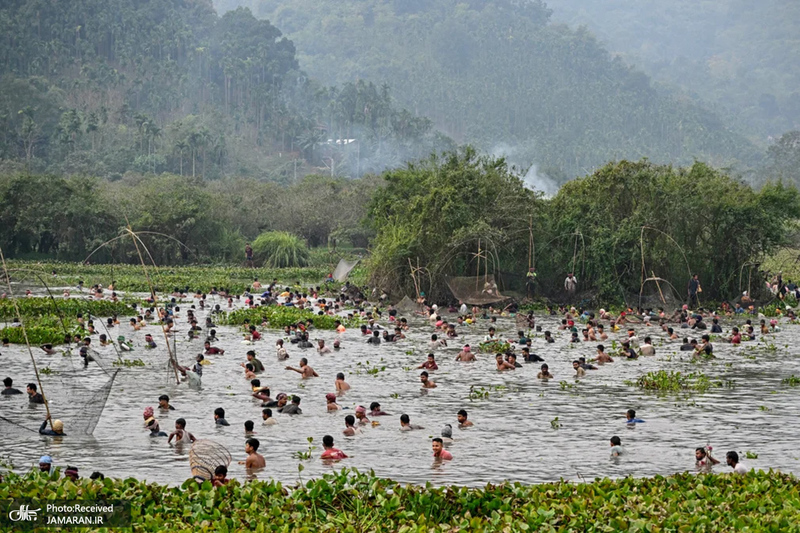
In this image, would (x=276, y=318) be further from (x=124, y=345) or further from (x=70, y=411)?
(x=70, y=411)

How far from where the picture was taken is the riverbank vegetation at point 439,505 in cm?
1257

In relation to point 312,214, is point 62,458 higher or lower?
lower

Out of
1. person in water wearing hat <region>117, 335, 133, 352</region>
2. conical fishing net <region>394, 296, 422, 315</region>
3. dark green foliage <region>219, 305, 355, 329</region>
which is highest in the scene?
conical fishing net <region>394, 296, 422, 315</region>

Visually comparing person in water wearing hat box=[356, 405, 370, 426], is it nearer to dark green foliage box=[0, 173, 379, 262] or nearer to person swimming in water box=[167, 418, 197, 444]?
person swimming in water box=[167, 418, 197, 444]

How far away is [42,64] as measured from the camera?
144375 mm

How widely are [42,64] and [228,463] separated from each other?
13975cm

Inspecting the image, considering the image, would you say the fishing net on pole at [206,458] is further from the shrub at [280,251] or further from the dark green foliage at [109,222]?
the shrub at [280,251]

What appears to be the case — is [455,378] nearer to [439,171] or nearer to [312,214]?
[439,171]

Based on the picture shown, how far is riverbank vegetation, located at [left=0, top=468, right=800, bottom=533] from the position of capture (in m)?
12.6

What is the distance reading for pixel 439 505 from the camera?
13.7m

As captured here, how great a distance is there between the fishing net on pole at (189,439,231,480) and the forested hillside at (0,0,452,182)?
93.6 meters

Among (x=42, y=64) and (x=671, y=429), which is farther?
(x=42, y=64)

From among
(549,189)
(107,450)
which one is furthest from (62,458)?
(549,189)

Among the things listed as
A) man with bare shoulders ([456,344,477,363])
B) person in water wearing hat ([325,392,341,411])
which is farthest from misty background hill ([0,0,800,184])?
person in water wearing hat ([325,392,341,411])
